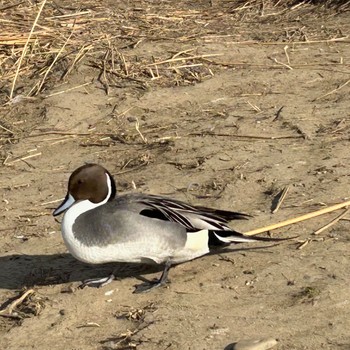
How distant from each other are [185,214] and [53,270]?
0.86 meters

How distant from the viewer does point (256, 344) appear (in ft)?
14.8

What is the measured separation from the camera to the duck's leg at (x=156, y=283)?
5297mm

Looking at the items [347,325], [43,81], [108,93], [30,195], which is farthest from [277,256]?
[43,81]

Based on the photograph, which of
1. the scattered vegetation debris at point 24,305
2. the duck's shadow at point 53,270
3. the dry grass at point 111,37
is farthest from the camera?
the dry grass at point 111,37

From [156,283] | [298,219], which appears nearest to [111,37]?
[298,219]

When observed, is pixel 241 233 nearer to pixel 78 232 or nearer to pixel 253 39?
pixel 78 232

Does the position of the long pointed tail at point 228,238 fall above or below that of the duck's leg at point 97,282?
above

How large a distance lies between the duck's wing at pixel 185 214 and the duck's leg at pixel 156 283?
23cm

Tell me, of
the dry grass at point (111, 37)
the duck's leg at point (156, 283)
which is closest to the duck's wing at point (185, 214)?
the duck's leg at point (156, 283)

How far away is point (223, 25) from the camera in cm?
965

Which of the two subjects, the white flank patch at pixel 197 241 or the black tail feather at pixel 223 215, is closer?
the white flank patch at pixel 197 241

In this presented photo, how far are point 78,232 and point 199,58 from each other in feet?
12.1

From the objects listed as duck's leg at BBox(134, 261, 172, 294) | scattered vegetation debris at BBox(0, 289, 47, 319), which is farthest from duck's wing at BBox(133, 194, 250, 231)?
scattered vegetation debris at BBox(0, 289, 47, 319)

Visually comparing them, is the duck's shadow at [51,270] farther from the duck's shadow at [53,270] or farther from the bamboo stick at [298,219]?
the bamboo stick at [298,219]
